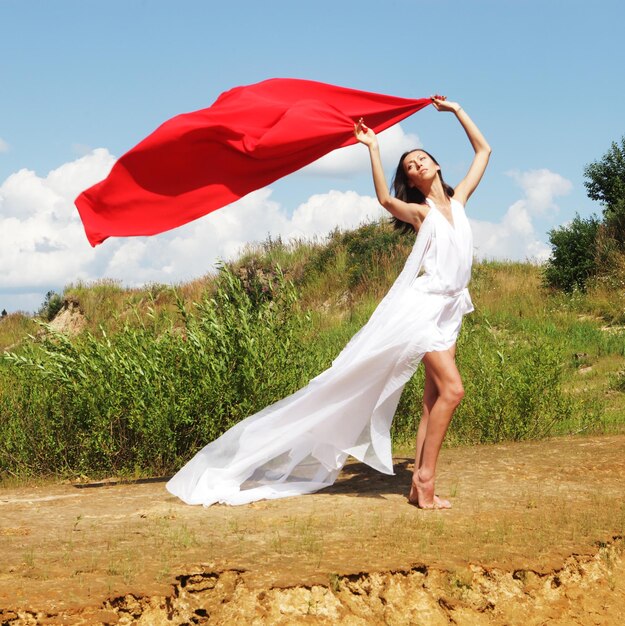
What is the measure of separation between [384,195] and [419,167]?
34 centimetres

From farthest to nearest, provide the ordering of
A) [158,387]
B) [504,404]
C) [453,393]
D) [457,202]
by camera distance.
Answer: [504,404]
[158,387]
[457,202]
[453,393]

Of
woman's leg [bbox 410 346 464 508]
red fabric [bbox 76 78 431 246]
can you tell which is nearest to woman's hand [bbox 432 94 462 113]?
red fabric [bbox 76 78 431 246]

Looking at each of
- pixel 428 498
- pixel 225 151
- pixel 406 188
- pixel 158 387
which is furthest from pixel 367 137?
pixel 158 387

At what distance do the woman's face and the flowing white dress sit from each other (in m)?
0.18

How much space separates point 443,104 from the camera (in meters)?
5.96

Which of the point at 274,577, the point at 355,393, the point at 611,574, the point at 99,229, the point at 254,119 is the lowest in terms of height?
the point at 611,574

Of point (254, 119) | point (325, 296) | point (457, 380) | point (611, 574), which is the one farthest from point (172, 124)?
point (325, 296)

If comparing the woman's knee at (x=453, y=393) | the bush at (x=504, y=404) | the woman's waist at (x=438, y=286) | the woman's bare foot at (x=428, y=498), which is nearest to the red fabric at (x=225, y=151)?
the woman's waist at (x=438, y=286)

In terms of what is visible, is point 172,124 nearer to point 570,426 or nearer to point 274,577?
point 274,577

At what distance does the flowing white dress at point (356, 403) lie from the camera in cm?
544

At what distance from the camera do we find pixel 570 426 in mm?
9406

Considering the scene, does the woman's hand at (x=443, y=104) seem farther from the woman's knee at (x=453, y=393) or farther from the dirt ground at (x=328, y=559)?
the dirt ground at (x=328, y=559)

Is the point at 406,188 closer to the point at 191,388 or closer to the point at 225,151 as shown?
the point at 225,151

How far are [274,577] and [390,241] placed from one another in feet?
58.9
